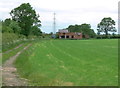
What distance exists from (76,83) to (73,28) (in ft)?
547

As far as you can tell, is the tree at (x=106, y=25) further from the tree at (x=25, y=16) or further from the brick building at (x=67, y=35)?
the tree at (x=25, y=16)

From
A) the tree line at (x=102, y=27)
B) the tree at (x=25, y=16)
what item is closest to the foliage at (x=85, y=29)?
the tree line at (x=102, y=27)

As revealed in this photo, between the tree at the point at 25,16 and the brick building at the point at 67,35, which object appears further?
the brick building at the point at 67,35

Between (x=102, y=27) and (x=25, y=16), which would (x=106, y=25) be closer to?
(x=102, y=27)

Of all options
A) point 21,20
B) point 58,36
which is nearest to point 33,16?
point 21,20

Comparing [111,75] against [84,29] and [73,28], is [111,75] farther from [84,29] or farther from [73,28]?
[73,28]

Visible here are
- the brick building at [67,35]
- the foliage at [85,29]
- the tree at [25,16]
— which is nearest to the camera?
the tree at [25,16]

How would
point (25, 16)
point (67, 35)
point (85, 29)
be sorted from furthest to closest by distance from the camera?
1. point (85, 29)
2. point (67, 35)
3. point (25, 16)

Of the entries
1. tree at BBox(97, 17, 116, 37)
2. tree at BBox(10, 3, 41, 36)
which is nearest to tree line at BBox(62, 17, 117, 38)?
tree at BBox(97, 17, 116, 37)

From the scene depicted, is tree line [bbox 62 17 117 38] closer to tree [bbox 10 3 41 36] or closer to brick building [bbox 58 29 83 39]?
brick building [bbox 58 29 83 39]

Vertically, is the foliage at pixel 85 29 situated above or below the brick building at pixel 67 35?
above

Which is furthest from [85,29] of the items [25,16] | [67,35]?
[25,16]

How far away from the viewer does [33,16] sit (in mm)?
113500

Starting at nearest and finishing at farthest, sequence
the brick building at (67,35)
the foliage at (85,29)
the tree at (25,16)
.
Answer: the tree at (25,16) → the brick building at (67,35) → the foliage at (85,29)
